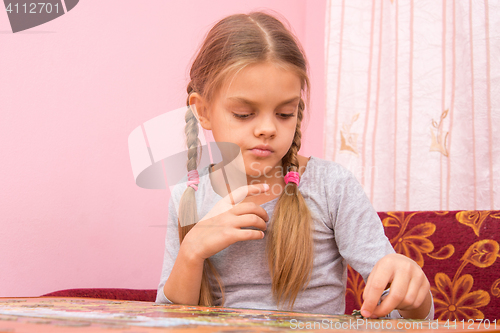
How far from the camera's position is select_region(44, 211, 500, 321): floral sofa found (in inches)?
30.9

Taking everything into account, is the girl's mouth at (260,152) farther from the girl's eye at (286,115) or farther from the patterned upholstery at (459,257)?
the patterned upholstery at (459,257)

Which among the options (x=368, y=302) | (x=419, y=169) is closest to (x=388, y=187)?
(x=419, y=169)

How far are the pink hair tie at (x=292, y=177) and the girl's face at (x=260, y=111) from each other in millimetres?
50

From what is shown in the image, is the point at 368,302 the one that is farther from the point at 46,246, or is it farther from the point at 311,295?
the point at 46,246

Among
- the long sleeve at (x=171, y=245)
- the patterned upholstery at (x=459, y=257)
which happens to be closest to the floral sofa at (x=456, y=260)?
the patterned upholstery at (x=459, y=257)

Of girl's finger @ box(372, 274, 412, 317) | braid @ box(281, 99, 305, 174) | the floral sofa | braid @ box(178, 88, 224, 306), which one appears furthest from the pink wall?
girl's finger @ box(372, 274, 412, 317)

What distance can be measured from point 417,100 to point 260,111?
696 millimetres

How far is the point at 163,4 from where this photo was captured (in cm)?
123

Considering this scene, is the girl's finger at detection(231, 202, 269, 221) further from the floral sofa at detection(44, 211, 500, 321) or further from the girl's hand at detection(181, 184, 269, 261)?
the floral sofa at detection(44, 211, 500, 321)

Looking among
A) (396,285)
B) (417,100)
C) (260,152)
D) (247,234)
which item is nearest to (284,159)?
(260,152)

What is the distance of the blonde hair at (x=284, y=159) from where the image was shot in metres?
0.68

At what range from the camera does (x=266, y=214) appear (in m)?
0.67

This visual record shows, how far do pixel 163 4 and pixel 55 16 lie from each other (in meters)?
0.33

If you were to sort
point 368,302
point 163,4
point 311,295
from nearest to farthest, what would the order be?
1. point 368,302
2. point 311,295
3. point 163,4
